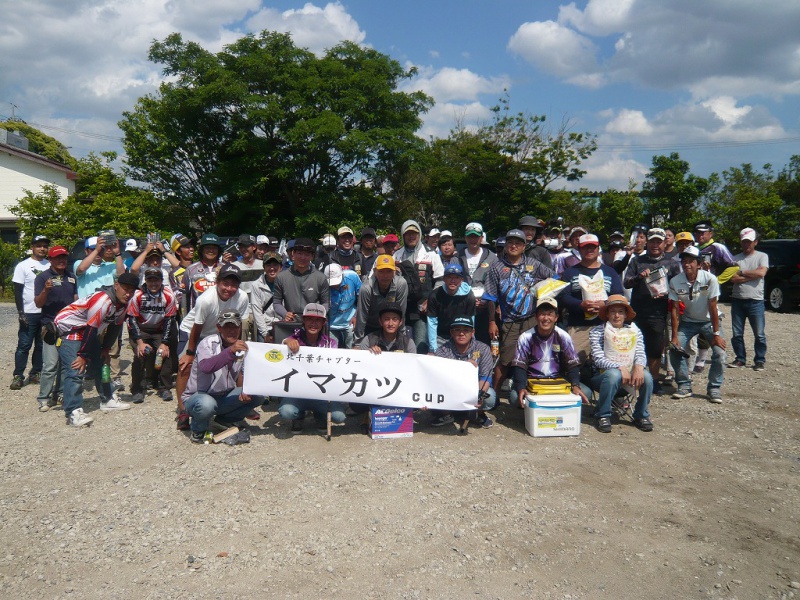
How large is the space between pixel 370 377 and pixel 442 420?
3.11 feet

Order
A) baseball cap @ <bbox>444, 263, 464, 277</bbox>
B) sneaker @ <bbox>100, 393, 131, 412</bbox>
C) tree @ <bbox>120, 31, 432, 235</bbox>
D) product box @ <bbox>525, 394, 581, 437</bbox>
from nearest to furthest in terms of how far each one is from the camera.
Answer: product box @ <bbox>525, 394, 581, 437</bbox> → baseball cap @ <bbox>444, 263, 464, 277</bbox> → sneaker @ <bbox>100, 393, 131, 412</bbox> → tree @ <bbox>120, 31, 432, 235</bbox>

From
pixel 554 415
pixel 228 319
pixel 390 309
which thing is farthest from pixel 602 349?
pixel 228 319

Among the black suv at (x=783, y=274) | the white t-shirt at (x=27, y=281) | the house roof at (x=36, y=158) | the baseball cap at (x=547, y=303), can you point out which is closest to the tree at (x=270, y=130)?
the house roof at (x=36, y=158)

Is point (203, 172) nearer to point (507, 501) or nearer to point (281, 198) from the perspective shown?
point (281, 198)

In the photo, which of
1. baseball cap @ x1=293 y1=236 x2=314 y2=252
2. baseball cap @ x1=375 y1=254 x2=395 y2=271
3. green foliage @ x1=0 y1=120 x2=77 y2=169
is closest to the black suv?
baseball cap @ x1=375 y1=254 x2=395 y2=271

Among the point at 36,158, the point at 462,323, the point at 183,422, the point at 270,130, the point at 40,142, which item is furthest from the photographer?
the point at 40,142

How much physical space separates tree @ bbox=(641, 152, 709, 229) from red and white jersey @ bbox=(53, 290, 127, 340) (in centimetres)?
2567

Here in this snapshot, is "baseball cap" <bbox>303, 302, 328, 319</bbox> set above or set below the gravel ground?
above

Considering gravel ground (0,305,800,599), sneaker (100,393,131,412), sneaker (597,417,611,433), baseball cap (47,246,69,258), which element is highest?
baseball cap (47,246,69,258)

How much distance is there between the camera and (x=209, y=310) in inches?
226

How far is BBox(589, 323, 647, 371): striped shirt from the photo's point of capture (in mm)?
5898

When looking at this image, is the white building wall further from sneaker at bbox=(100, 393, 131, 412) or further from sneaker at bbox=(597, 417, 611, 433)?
sneaker at bbox=(597, 417, 611, 433)

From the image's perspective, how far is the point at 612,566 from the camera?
136 inches

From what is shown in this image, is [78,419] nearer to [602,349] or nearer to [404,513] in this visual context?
[404,513]
